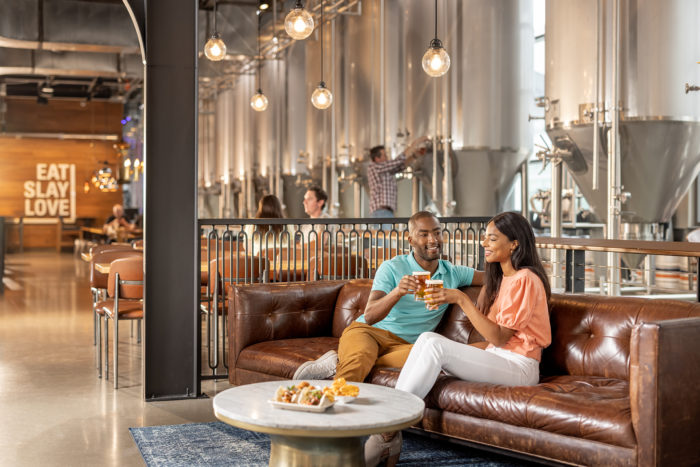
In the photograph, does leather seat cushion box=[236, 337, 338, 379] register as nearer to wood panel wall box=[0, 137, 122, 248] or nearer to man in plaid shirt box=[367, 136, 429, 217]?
man in plaid shirt box=[367, 136, 429, 217]

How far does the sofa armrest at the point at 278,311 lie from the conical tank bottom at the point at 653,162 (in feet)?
9.96

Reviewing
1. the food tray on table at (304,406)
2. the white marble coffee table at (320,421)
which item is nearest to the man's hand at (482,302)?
the white marble coffee table at (320,421)

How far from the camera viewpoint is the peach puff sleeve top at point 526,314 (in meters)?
3.95

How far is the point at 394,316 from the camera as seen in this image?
4.64 meters

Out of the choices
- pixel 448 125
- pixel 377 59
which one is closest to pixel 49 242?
pixel 377 59

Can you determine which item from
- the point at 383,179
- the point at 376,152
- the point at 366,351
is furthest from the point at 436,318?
the point at 376,152

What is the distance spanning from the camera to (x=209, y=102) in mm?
21422

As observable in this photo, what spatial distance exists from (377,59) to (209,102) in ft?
36.3

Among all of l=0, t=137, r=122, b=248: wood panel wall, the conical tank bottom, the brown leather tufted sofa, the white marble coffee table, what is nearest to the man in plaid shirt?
the conical tank bottom

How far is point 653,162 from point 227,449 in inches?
179

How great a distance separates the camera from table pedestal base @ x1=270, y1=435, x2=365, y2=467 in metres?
3.30

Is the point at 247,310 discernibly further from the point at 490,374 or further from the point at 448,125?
the point at 448,125

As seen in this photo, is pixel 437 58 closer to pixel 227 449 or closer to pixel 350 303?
pixel 350 303

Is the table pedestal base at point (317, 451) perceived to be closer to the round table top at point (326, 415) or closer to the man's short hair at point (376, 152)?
the round table top at point (326, 415)
